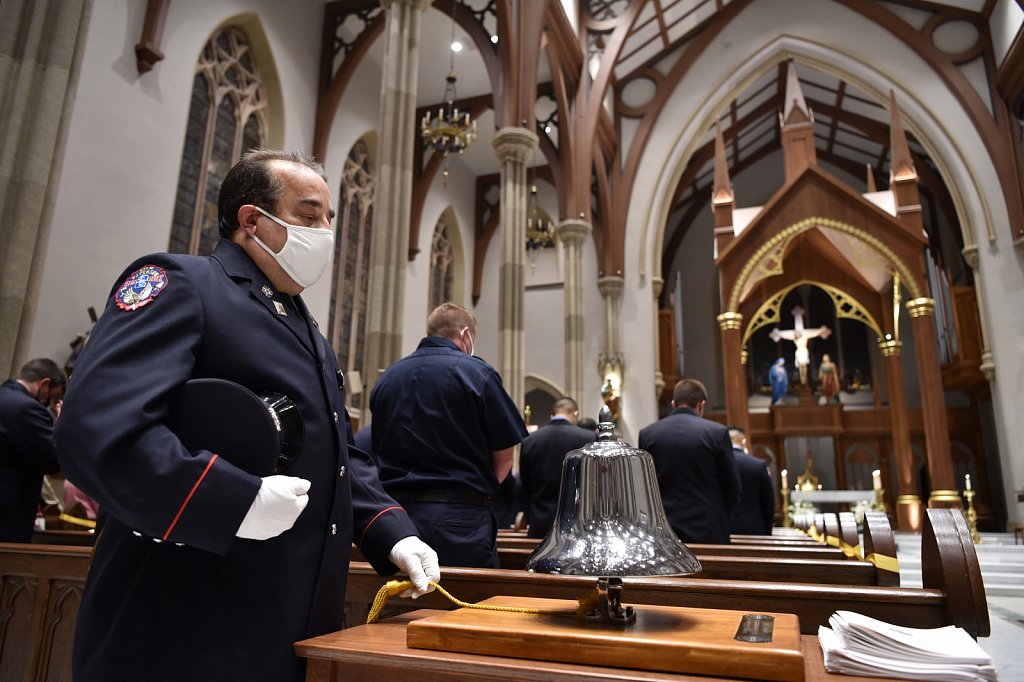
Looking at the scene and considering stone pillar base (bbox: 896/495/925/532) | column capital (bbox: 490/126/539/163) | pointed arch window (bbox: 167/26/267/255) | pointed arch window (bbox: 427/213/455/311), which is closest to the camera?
pointed arch window (bbox: 167/26/267/255)

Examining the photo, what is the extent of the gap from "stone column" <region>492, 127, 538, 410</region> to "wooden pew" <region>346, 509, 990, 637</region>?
751 centimetres

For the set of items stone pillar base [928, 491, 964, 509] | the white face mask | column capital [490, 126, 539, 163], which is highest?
column capital [490, 126, 539, 163]

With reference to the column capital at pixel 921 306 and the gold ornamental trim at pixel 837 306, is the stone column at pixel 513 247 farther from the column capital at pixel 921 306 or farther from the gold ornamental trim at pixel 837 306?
the column capital at pixel 921 306

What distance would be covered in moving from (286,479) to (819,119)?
19901 mm

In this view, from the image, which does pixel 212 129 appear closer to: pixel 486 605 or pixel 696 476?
pixel 696 476

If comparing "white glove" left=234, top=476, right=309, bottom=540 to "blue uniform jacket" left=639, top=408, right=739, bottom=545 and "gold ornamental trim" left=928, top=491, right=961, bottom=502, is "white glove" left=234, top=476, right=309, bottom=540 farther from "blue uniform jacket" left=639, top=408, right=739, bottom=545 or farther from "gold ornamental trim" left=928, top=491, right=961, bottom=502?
"gold ornamental trim" left=928, top=491, right=961, bottom=502

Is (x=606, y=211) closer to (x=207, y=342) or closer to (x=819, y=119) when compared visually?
(x=819, y=119)

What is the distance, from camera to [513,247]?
10031 mm

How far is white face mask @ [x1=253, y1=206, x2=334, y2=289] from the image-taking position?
138 cm

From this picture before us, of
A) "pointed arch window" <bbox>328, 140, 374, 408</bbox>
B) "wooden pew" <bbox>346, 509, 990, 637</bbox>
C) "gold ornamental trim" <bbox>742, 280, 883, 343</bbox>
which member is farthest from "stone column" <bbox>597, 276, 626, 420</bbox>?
"wooden pew" <bbox>346, 509, 990, 637</bbox>

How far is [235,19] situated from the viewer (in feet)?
32.4

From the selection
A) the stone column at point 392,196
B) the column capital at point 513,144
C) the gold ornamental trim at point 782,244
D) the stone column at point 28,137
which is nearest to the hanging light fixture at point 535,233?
the column capital at point 513,144

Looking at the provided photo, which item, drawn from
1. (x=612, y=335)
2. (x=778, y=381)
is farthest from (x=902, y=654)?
(x=778, y=381)

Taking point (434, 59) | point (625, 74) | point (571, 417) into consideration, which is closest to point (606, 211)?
point (625, 74)
